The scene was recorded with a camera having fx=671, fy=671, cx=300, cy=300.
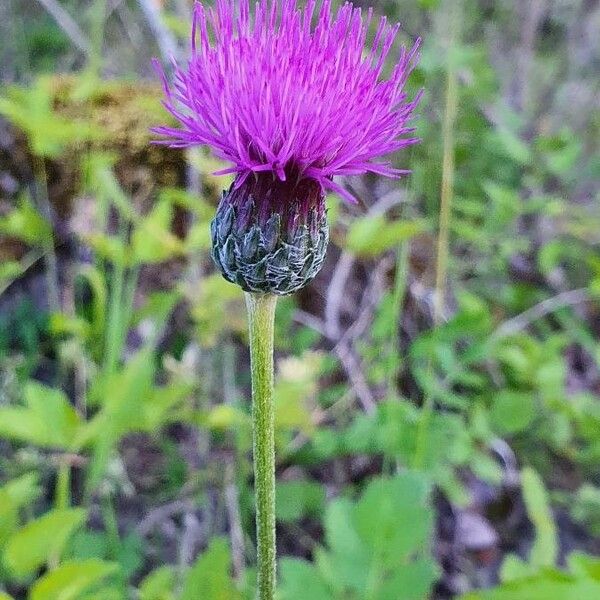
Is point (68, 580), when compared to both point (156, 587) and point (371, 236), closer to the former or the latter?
point (156, 587)

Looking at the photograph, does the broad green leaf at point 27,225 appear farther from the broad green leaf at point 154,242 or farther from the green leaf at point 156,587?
the green leaf at point 156,587

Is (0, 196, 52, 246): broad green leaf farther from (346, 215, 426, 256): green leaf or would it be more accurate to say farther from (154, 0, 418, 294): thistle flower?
(154, 0, 418, 294): thistle flower

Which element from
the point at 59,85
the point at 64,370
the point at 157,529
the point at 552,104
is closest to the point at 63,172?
the point at 59,85

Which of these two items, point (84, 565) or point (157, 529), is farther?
point (157, 529)

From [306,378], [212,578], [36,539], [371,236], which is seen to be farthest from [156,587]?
[371,236]

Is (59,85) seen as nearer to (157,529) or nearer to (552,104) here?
(157,529)
